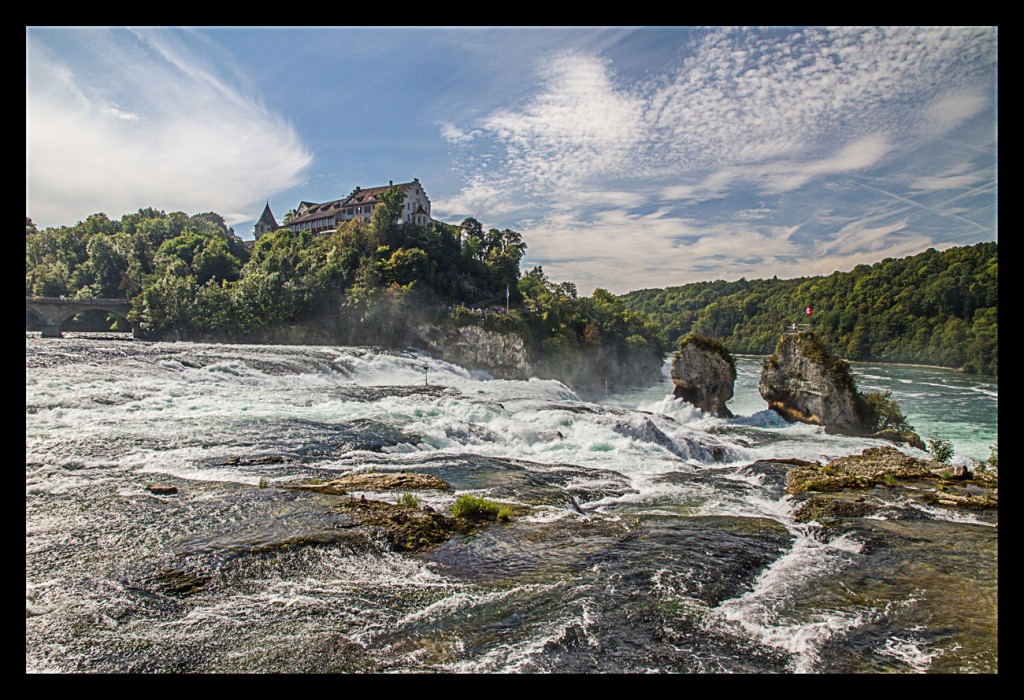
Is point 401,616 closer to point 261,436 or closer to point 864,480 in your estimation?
point 261,436

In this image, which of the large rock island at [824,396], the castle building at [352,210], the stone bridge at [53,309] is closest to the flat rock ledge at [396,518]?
the large rock island at [824,396]

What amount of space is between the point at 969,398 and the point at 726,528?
3061 centimetres

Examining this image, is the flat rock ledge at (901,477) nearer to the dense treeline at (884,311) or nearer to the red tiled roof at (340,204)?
the dense treeline at (884,311)

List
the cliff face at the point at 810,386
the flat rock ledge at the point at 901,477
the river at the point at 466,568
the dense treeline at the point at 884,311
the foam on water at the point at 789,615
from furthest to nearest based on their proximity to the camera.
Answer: the dense treeline at the point at 884,311
the cliff face at the point at 810,386
the flat rock ledge at the point at 901,477
the foam on water at the point at 789,615
the river at the point at 466,568

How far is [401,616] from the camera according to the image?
168 inches

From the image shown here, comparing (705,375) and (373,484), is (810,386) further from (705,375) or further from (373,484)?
(373,484)

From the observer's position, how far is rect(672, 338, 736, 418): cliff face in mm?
23828

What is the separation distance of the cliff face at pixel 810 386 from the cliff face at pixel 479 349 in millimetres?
19262

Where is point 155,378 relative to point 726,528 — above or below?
above

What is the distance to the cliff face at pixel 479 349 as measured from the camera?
38.5 meters

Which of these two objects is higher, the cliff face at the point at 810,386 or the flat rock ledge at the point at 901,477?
the cliff face at the point at 810,386
